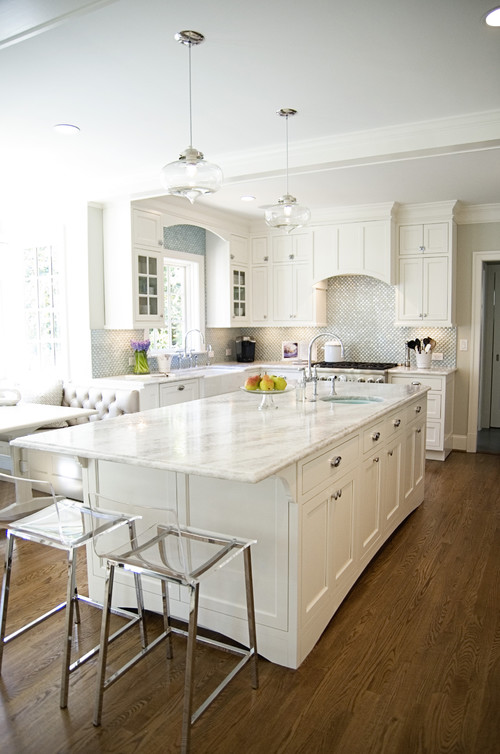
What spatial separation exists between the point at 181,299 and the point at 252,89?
149 inches

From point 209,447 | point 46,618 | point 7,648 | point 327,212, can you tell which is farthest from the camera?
point 327,212

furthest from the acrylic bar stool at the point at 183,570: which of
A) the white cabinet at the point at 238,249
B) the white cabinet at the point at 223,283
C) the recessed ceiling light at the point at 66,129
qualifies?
the white cabinet at the point at 238,249

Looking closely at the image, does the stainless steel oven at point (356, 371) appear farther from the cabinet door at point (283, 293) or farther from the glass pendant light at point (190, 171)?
the glass pendant light at point (190, 171)

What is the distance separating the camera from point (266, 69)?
2.87 m

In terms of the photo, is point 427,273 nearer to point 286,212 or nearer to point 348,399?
point 348,399

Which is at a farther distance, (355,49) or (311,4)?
(355,49)

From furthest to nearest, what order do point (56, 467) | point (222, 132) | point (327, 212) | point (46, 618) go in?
point (327, 212)
point (56, 467)
point (222, 132)
point (46, 618)

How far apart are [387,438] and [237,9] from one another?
7.66ft

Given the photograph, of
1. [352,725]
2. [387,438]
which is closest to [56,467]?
[387,438]

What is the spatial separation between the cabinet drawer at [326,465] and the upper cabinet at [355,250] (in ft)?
12.1

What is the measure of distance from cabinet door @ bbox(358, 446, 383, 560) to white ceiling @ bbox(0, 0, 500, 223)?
205 centimetres

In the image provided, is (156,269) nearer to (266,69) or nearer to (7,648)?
(266,69)

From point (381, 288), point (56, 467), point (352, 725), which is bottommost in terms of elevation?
point (352, 725)

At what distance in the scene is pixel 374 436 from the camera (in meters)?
3.10
